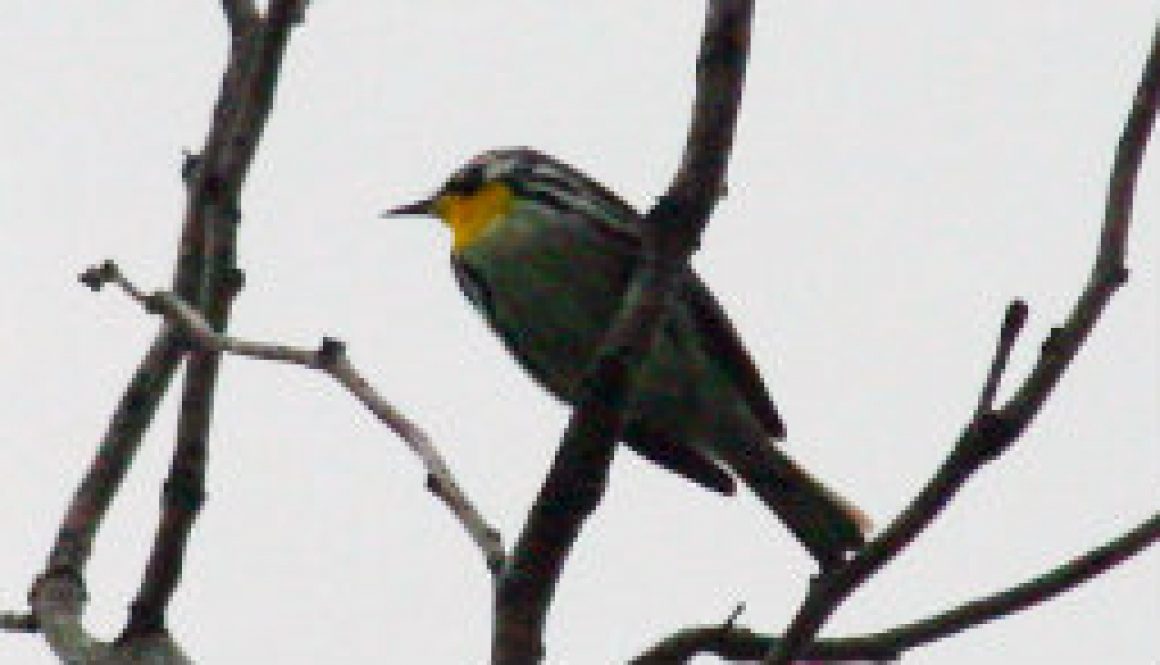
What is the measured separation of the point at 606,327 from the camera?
658 cm

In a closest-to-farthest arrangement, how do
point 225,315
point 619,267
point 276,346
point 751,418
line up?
1. point 276,346
2. point 225,315
3. point 619,267
4. point 751,418

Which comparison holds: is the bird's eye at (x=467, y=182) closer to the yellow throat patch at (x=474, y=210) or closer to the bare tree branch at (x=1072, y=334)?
the yellow throat patch at (x=474, y=210)

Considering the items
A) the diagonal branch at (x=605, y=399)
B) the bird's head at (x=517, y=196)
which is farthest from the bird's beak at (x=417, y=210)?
the diagonal branch at (x=605, y=399)

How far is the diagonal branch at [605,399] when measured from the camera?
13.3ft

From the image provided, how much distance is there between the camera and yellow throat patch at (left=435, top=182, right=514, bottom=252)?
6855mm

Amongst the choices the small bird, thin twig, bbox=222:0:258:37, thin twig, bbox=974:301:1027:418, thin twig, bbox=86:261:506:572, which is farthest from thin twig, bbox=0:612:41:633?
thin twig, bbox=974:301:1027:418

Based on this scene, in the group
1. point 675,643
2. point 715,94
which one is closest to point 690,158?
point 715,94

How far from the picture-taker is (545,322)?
6.62 m

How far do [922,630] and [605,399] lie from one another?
2.57 feet

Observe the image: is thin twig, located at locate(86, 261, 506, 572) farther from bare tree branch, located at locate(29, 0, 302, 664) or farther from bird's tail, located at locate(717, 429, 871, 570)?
bird's tail, located at locate(717, 429, 871, 570)

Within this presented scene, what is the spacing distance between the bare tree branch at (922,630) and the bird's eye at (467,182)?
3119 mm

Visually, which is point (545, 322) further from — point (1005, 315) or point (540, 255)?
point (1005, 315)

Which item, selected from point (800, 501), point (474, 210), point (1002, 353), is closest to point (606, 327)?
point (474, 210)

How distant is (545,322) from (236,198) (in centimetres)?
195
